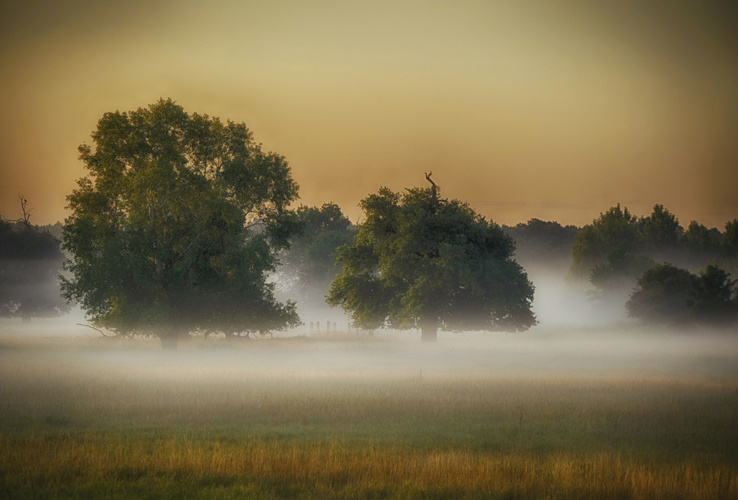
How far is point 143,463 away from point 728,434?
49.9 feet

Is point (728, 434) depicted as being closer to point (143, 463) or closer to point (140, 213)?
point (143, 463)

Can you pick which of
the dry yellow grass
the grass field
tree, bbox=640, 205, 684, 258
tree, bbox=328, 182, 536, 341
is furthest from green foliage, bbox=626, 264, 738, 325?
tree, bbox=640, 205, 684, 258

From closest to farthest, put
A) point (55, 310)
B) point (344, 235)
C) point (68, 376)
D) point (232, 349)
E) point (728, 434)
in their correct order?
point (728, 434) < point (68, 376) < point (232, 349) < point (55, 310) < point (344, 235)

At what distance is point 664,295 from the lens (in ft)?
237

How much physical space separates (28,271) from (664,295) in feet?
204

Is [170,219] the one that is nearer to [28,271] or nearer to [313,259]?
[28,271]

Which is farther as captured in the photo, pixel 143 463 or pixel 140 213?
pixel 140 213

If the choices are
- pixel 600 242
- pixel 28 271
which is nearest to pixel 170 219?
pixel 28 271

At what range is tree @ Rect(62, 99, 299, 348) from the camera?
42875mm

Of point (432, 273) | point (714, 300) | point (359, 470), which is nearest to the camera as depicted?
point (359, 470)

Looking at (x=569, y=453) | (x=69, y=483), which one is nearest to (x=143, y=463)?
(x=69, y=483)

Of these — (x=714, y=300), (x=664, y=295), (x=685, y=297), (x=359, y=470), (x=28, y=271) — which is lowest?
(x=359, y=470)

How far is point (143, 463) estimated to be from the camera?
16.4m

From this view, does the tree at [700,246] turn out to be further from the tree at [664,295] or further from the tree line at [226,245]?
the tree line at [226,245]
